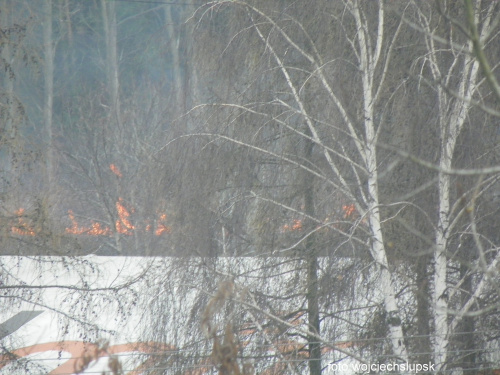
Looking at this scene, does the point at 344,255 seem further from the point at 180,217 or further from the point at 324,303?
the point at 180,217

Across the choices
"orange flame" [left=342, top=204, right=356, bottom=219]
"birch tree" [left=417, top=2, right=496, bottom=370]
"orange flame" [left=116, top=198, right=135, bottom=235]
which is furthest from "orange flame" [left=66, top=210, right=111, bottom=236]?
"birch tree" [left=417, top=2, right=496, bottom=370]

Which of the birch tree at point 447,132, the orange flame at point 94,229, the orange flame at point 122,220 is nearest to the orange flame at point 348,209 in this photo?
the birch tree at point 447,132

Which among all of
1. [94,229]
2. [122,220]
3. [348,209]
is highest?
[122,220]

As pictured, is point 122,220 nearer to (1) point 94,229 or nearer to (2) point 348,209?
(1) point 94,229

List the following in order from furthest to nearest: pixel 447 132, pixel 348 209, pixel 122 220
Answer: pixel 122 220, pixel 348 209, pixel 447 132

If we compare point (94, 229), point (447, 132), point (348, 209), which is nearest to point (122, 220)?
point (94, 229)

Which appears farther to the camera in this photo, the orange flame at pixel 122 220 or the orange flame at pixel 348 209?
the orange flame at pixel 122 220

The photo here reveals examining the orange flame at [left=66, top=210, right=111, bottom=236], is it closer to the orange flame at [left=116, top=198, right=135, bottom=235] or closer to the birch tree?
the orange flame at [left=116, top=198, right=135, bottom=235]

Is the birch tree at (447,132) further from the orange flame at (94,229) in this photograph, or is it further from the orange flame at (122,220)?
the orange flame at (122,220)

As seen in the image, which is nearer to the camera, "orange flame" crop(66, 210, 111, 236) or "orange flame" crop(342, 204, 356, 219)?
"orange flame" crop(342, 204, 356, 219)

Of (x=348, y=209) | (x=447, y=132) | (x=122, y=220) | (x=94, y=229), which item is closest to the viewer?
(x=447, y=132)

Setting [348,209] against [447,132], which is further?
[348,209]

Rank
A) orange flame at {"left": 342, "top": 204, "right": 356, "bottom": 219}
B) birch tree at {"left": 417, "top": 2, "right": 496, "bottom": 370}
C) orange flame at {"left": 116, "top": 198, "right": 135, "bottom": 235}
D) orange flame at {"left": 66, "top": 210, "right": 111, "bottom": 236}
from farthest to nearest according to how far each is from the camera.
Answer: orange flame at {"left": 116, "top": 198, "right": 135, "bottom": 235} < orange flame at {"left": 66, "top": 210, "right": 111, "bottom": 236} < orange flame at {"left": 342, "top": 204, "right": 356, "bottom": 219} < birch tree at {"left": 417, "top": 2, "right": 496, "bottom": 370}

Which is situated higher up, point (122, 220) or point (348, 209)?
point (122, 220)
